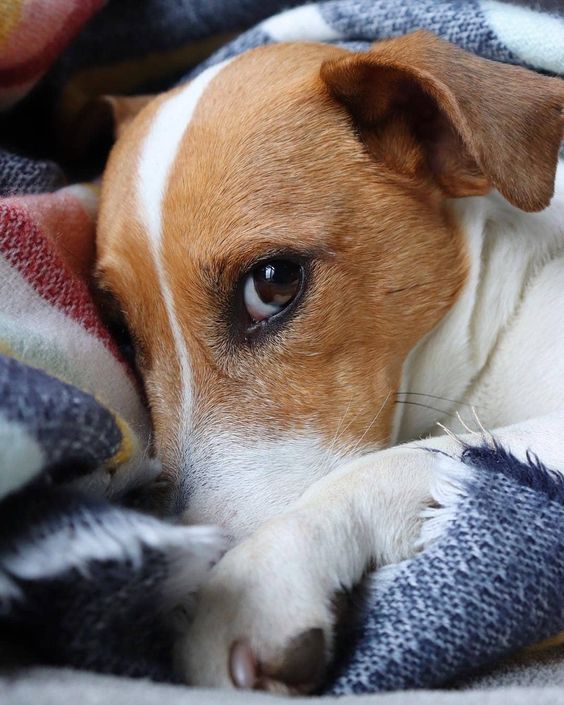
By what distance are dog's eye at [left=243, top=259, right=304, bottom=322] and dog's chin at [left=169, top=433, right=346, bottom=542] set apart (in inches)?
7.5

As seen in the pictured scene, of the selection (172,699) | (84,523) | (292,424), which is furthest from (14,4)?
(172,699)

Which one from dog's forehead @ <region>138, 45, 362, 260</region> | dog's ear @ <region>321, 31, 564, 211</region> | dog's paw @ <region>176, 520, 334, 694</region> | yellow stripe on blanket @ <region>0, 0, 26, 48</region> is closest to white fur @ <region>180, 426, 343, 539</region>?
dog's paw @ <region>176, 520, 334, 694</region>

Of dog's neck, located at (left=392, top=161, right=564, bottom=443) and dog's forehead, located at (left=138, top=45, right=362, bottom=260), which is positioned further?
dog's neck, located at (left=392, top=161, right=564, bottom=443)

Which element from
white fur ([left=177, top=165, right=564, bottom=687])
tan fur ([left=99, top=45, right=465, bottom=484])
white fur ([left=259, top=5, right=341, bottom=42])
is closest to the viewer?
white fur ([left=177, top=165, right=564, bottom=687])

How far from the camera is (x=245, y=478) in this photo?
1.16m

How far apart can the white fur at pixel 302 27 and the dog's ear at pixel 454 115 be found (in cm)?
50

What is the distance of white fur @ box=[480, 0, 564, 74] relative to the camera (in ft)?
5.19

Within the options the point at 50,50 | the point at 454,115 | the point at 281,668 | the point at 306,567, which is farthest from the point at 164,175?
the point at 281,668

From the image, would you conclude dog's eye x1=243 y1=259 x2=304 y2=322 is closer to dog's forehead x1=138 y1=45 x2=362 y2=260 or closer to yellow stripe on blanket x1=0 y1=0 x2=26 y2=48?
dog's forehead x1=138 y1=45 x2=362 y2=260

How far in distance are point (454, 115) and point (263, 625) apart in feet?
2.38

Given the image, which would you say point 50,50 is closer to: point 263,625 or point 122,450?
point 122,450

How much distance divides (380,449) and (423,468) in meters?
0.15

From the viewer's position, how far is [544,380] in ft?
4.47

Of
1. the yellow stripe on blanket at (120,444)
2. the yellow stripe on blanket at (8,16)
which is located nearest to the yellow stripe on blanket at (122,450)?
the yellow stripe on blanket at (120,444)
